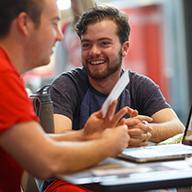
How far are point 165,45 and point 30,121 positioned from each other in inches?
249

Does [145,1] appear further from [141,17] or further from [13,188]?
[13,188]

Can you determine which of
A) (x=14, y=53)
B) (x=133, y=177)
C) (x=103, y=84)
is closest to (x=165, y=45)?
(x=103, y=84)

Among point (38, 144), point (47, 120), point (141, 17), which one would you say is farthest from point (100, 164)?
point (141, 17)

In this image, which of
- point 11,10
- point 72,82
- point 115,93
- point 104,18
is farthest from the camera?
point 104,18

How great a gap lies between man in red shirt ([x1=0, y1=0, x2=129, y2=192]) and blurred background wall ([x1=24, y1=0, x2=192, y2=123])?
565 centimetres

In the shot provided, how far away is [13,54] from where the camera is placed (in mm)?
1587

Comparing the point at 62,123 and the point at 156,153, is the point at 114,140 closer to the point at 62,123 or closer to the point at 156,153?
the point at 156,153

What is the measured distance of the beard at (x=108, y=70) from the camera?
2664mm

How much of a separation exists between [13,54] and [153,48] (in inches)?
237

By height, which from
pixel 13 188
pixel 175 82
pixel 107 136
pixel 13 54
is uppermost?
pixel 13 54

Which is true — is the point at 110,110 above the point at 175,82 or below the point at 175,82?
above

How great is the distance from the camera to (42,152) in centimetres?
143

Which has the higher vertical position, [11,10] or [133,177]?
[11,10]

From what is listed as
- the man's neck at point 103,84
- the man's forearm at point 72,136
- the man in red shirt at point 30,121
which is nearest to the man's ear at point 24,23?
the man in red shirt at point 30,121
